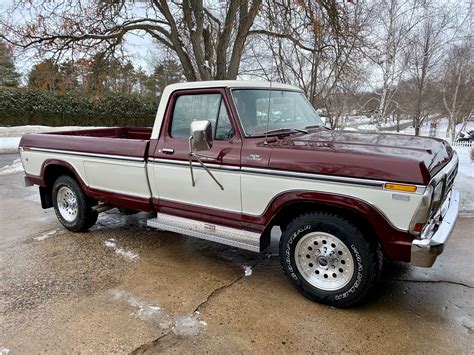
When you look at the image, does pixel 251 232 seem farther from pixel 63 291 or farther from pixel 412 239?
pixel 63 291

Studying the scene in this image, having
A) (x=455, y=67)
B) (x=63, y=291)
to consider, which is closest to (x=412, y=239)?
(x=63, y=291)

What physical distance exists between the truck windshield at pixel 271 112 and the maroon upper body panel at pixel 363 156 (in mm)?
212

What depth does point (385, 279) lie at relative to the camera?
3.88 m

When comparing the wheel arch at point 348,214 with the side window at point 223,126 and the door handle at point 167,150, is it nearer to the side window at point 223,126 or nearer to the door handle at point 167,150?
the side window at point 223,126

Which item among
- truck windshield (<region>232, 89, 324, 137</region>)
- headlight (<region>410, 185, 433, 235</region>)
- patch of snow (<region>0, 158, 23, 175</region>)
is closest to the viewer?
headlight (<region>410, 185, 433, 235</region>)

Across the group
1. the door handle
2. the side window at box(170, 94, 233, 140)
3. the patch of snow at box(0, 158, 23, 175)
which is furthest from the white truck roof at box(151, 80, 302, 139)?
the patch of snow at box(0, 158, 23, 175)

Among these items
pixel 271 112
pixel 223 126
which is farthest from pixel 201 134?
pixel 271 112

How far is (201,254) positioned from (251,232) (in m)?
1.11

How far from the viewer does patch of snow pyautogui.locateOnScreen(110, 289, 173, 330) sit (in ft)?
10.3

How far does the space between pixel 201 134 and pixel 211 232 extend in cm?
114

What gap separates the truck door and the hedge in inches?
699

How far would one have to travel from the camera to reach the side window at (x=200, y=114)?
3.82 m

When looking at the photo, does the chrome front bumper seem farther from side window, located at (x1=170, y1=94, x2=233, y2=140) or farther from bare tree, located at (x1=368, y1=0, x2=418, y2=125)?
bare tree, located at (x1=368, y1=0, x2=418, y2=125)

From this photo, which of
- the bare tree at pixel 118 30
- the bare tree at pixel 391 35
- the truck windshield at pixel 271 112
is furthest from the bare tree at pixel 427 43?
the truck windshield at pixel 271 112
